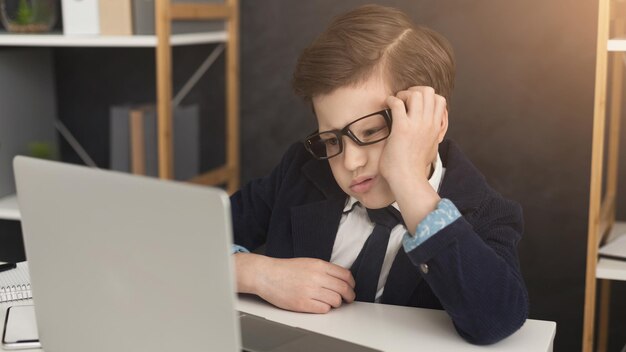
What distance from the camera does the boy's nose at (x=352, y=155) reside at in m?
1.20

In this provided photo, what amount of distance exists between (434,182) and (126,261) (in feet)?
2.08

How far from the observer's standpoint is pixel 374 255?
1281 mm

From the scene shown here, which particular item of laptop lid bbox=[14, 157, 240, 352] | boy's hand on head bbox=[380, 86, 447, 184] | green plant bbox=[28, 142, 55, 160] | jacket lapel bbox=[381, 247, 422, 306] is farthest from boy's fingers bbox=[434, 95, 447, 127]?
green plant bbox=[28, 142, 55, 160]

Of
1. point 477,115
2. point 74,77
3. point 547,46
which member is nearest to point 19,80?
point 74,77

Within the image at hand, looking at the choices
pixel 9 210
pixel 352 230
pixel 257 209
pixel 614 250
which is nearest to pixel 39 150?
pixel 9 210

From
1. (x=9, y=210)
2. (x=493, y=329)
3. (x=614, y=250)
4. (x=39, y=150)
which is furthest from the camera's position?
(x=39, y=150)

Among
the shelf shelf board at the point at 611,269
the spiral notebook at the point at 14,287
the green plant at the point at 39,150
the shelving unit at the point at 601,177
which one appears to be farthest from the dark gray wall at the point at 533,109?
the spiral notebook at the point at 14,287

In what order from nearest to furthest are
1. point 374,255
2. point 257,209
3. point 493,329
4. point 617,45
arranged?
point 493,329, point 374,255, point 257,209, point 617,45

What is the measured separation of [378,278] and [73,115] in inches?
68.8

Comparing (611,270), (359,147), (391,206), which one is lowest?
(611,270)

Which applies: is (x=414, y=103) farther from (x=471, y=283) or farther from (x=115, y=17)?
(x=115, y=17)

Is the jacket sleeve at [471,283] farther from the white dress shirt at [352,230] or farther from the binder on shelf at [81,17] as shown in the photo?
the binder on shelf at [81,17]

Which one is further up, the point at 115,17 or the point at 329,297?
the point at 115,17

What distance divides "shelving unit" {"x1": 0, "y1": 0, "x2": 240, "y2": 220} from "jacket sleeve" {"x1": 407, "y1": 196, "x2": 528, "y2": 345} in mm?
1238
